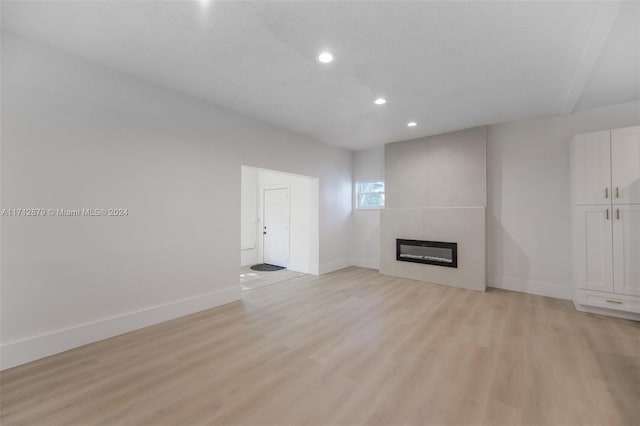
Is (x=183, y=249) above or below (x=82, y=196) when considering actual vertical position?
below

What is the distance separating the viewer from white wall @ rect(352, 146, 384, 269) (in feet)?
20.4

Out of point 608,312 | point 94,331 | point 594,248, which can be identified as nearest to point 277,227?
point 94,331

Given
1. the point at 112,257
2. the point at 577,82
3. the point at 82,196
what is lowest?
the point at 112,257

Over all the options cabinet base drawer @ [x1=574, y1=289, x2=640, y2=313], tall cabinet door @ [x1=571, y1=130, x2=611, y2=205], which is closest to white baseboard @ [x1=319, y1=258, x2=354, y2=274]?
cabinet base drawer @ [x1=574, y1=289, x2=640, y2=313]

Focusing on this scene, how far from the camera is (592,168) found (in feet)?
11.2

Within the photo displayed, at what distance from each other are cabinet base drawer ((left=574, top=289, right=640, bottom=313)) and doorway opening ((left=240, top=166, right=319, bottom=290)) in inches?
166

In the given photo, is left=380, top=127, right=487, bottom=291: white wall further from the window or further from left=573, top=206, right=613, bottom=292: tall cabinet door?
left=573, top=206, right=613, bottom=292: tall cabinet door

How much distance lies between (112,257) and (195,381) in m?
1.70

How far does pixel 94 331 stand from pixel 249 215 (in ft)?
14.6

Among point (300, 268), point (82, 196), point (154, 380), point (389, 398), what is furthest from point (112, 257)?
point (300, 268)

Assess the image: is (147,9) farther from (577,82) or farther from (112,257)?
(577,82)

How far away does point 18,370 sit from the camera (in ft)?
7.13

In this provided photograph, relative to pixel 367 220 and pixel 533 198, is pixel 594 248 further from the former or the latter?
pixel 367 220

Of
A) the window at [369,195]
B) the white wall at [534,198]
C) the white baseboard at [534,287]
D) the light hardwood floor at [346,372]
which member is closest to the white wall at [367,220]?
the window at [369,195]
